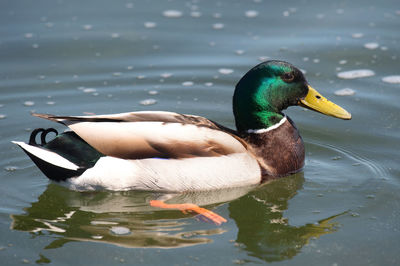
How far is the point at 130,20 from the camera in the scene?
10.1m

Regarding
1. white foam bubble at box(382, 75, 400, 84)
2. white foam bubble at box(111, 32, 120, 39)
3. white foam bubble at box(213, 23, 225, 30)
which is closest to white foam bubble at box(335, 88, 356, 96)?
white foam bubble at box(382, 75, 400, 84)

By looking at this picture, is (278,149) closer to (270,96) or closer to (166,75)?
(270,96)

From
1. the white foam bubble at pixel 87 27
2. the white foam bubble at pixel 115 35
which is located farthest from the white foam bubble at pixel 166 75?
the white foam bubble at pixel 87 27

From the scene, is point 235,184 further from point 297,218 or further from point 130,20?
point 130,20

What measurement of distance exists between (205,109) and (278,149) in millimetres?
1734

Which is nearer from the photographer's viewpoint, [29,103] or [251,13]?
[29,103]

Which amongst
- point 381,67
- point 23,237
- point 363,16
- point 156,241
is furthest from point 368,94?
point 23,237

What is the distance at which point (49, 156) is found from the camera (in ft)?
19.0

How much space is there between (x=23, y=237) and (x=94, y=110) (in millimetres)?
2747

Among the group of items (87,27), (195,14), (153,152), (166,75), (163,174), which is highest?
(195,14)

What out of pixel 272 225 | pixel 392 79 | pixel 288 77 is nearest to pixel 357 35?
pixel 392 79

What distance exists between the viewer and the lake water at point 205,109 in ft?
17.1

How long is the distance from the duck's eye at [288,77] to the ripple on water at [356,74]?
2.53 metres

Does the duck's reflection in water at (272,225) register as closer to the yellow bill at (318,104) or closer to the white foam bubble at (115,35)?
the yellow bill at (318,104)
